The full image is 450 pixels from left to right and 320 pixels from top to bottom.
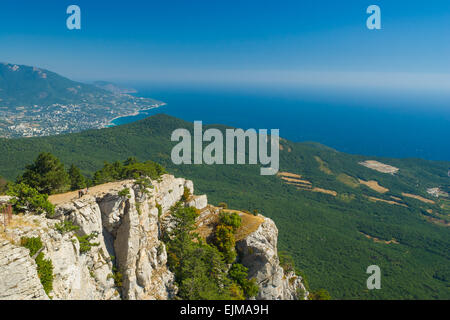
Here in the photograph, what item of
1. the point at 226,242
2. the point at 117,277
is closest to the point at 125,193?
A: the point at 117,277

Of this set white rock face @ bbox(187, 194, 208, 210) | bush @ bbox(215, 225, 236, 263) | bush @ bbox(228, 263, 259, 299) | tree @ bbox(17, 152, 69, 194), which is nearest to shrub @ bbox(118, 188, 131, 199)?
tree @ bbox(17, 152, 69, 194)

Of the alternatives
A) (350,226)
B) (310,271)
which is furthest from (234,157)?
(310,271)

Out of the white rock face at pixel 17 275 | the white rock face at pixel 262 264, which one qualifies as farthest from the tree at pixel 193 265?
the white rock face at pixel 17 275

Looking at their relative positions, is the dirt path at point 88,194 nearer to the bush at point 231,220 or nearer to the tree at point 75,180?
the tree at point 75,180

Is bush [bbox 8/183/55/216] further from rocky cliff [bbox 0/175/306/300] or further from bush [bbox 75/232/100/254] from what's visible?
bush [bbox 75/232/100/254]
